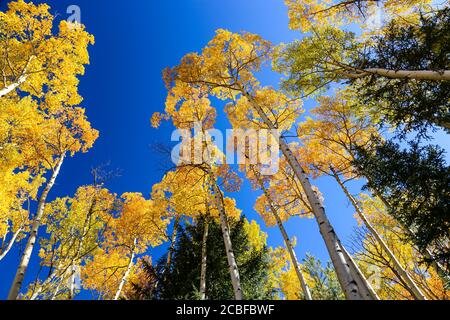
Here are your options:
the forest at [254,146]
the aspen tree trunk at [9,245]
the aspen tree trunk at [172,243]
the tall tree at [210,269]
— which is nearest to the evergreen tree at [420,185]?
the forest at [254,146]

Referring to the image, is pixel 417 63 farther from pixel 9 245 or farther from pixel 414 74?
pixel 9 245

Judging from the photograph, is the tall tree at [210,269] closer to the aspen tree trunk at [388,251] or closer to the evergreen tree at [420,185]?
the aspen tree trunk at [388,251]

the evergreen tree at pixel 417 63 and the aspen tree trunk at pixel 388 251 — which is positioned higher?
the evergreen tree at pixel 417 63

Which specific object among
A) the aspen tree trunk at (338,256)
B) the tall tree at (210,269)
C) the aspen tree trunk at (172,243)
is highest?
the aspen tree trunk at (172,243)

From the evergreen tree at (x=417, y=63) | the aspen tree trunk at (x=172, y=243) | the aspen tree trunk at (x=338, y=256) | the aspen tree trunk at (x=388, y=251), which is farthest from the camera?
the aspen tree trunk at (x=172, y=243)

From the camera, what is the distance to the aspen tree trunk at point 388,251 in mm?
6145

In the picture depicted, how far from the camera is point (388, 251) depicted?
668cm

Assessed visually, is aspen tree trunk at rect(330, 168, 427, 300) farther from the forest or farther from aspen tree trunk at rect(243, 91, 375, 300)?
aspen tree trunk at rect(243, 91, 375, 300)

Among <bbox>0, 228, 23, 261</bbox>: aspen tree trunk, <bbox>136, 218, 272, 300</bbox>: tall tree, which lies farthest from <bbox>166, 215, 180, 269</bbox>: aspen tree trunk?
<bbox>0, 228, 23, 261</bbox>: aspen tree trunk

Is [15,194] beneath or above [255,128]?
beneath
